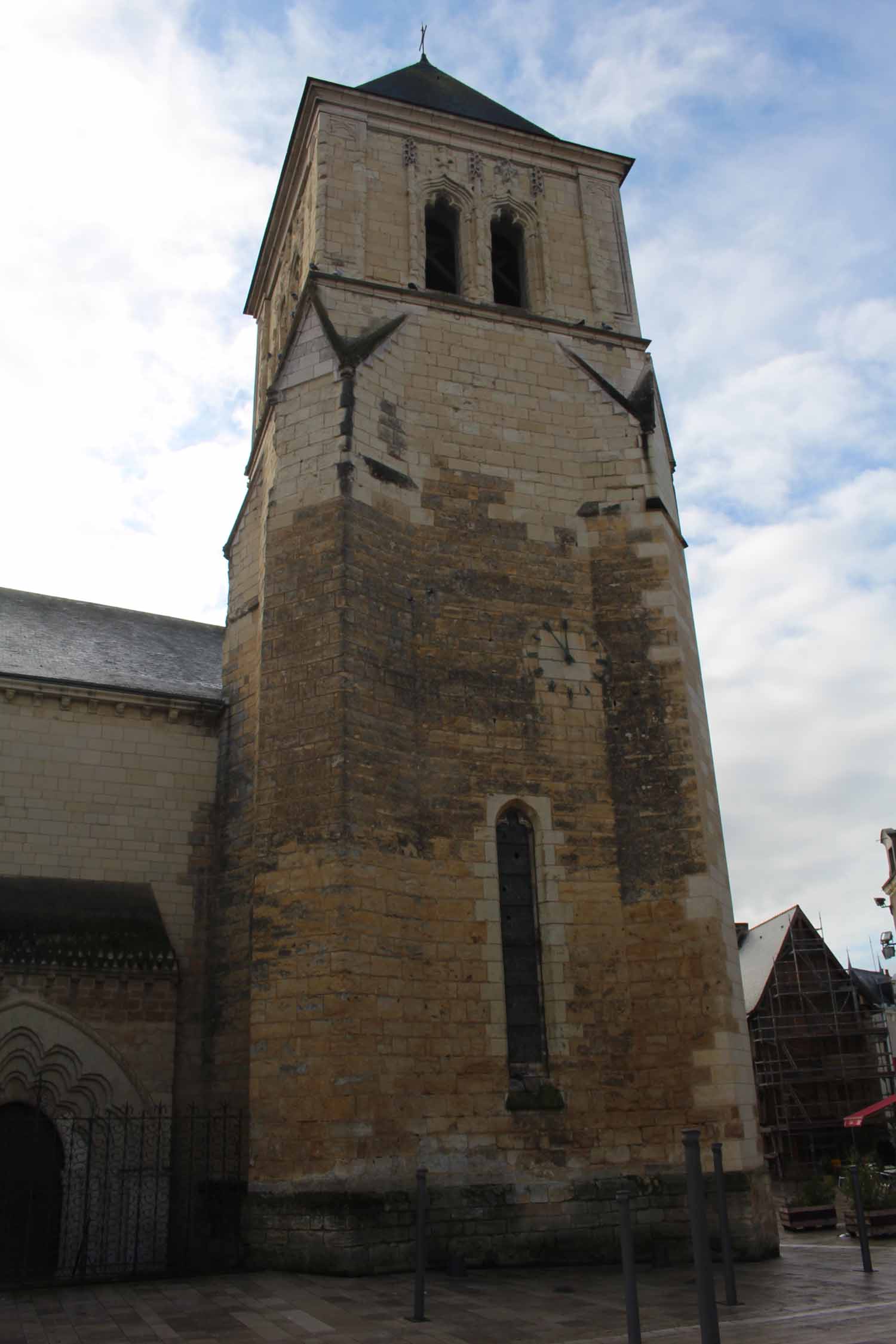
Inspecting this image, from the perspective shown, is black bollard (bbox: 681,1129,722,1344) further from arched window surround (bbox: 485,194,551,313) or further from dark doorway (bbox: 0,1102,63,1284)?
arched window surround (bbox: 485,194,551,313)

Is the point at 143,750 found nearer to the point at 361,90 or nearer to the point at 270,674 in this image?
the point at 270,674

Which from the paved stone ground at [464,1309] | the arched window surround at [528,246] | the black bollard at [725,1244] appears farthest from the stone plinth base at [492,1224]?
the arched window surround at [528,246]

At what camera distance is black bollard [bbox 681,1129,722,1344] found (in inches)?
188

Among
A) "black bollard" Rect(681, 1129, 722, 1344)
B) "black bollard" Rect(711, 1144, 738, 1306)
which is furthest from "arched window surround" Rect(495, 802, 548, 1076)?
"black bollard" Rect(681, 1129, 722, 1344)

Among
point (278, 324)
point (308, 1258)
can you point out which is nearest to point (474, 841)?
point (308, 1258)

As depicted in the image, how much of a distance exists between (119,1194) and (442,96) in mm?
15919

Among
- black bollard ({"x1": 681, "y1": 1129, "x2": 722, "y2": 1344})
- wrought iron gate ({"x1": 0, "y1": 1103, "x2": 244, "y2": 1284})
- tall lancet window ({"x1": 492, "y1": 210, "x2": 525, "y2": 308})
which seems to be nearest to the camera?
black bollard ({"x1": 681, "y1": 1129, "x2": 722, "y2": 1344})

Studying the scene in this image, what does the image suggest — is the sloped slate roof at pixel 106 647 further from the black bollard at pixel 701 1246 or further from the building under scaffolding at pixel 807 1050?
the building under scaffolding at pixel 807 1050

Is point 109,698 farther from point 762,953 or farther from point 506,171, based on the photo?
point 762,953

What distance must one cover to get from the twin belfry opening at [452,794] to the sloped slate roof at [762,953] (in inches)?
769

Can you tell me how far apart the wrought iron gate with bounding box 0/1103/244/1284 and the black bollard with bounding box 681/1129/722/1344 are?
634cm

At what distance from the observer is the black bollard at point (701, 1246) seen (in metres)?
4.79

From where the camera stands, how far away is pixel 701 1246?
15.9 ft

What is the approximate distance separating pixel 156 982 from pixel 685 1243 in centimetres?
613
